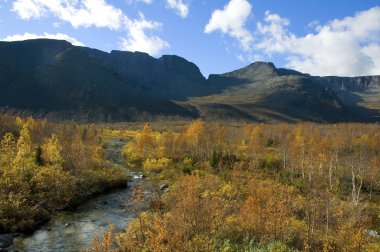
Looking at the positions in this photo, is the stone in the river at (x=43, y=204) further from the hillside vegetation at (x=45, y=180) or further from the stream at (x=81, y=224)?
the stream at (x=81, y=224)

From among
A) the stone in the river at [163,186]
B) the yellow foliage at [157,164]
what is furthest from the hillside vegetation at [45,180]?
the yellow foliage at [157,164]

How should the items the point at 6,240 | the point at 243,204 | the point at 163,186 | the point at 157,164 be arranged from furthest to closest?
the point at 157,164, the point at 163,186, the point at 243,204, the point at 6,240

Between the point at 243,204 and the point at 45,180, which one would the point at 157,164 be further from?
the point at 243,204

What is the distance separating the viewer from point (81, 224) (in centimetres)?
2870

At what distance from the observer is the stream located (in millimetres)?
24250

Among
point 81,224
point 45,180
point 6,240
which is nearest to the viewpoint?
point 6,240

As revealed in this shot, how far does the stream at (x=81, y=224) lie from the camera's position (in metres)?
24.2

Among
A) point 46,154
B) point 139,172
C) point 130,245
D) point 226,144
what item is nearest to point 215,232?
point 130,245

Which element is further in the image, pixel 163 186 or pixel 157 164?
pixel 157 164

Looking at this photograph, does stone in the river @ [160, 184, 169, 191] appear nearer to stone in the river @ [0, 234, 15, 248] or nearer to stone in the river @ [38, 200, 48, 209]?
stone in the river @ [38, 200, 48, 209]

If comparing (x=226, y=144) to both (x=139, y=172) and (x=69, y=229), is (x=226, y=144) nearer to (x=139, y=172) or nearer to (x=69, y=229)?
(x=139, y=172)

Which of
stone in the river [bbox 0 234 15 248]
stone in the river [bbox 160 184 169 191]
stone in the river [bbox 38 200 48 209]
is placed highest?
stone in the river [bbox 38 200 48 209]

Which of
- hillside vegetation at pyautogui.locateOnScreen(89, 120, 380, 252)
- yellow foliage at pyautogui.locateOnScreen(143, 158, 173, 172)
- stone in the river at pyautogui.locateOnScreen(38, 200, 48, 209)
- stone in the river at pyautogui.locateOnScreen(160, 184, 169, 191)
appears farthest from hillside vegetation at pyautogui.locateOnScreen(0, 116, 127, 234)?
yellow foliage at pyautogui.locateOnScreen(143, 158, 173, 172)

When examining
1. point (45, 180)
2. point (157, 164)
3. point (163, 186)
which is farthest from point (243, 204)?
point (157, 164)
